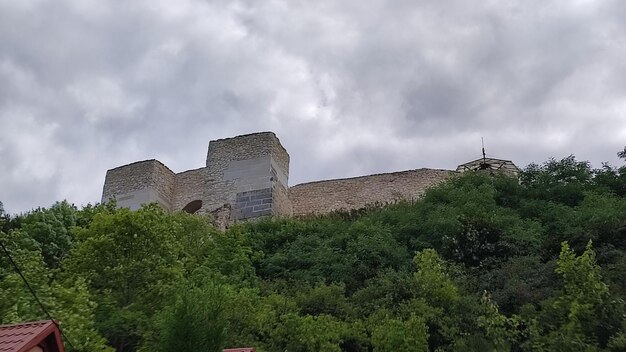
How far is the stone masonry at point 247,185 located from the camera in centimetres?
3034

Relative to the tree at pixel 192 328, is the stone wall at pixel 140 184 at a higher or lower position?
higher

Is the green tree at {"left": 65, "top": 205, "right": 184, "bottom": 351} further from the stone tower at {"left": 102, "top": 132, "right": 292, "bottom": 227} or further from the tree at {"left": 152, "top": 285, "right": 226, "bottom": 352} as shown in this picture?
the stone tower at {"left": 102, "top": 132, "right": 292, "bottom": 227}

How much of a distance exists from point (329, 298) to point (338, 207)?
15.3 meters

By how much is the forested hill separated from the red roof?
152cm

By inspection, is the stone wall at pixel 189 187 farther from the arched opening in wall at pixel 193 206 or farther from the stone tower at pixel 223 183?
the arched opening in wall at pixel 193 206

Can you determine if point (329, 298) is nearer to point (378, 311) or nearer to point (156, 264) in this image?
point (378, 311)

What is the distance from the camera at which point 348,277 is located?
1944 cm

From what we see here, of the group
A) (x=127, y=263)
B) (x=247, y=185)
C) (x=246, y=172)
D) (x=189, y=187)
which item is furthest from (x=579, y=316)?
(x=189, y=187)

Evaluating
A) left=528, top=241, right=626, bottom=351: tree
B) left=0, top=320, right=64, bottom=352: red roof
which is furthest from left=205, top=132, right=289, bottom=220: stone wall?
left=0, top=320, right=64, bottom=352: red roof

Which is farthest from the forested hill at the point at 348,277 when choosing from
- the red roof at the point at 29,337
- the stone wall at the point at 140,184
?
the stone wall at the point at 140,184

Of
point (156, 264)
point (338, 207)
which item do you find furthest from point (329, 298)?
point (338, 207)

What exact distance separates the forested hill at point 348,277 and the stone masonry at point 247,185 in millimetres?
5517

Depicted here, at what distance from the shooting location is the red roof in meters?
7.39

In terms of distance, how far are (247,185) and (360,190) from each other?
17.3 ft
